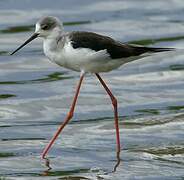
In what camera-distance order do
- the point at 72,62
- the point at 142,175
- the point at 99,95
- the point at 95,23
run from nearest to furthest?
1. the point at 142,175
2. the point at 72,62
3. the point at 99,95
4. the point at 95,23

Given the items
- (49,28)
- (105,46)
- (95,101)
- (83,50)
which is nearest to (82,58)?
(83,50)

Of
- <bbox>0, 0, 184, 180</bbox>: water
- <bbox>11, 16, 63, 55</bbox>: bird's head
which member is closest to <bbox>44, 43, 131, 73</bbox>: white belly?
<bbox>11, 16, 63, 55</bbox>: bird's head

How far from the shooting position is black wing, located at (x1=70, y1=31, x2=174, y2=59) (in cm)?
1098

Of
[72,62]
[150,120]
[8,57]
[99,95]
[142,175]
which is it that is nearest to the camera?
[142,175]

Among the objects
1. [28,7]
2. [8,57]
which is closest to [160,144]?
[8,57]

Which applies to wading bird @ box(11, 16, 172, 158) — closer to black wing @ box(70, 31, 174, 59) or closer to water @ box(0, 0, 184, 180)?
black wing @ box(70, 31, 174, 59)

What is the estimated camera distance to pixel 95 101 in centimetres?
1385

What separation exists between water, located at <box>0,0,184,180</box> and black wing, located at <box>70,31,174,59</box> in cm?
116

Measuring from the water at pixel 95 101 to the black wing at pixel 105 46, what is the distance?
1164 mm

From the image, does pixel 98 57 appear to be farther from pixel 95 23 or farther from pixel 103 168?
pixel 95 23

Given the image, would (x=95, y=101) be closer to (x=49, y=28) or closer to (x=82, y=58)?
(x=49, y=28)

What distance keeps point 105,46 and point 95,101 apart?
284 centimetres

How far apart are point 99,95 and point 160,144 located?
296 cm

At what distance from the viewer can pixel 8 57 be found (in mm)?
16438
